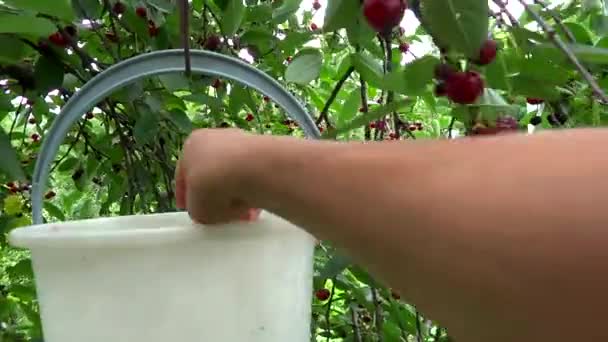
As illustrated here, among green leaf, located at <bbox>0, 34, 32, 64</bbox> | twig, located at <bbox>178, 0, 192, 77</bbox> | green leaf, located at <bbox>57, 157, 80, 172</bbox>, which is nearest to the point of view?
twig, located at <bbox>178, 0, 192, 77</bbox>

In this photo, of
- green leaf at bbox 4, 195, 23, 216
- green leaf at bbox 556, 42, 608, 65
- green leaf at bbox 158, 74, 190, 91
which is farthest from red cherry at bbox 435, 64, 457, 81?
green leaf at bbox 4, 195, 23, 216

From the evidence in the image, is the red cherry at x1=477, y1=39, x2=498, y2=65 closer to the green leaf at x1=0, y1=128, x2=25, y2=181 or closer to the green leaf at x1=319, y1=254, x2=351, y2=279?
the green leaf at x1=319, y1=254, x2=351, y2=279

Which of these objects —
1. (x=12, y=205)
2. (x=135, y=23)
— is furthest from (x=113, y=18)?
(x=12, y=205)

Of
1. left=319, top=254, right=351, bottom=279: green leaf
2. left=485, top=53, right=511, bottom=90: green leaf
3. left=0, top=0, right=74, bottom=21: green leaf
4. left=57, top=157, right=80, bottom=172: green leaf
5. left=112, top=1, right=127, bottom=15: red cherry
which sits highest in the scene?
left=112, top=1, right=127, bottom=15: red cherry

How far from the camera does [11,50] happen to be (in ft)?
3.56

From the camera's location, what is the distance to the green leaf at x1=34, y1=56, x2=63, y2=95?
1214 millimetres

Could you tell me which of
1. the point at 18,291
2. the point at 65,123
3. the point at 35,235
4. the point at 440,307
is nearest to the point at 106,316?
the point at 35,235

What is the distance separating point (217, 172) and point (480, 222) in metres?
0.18

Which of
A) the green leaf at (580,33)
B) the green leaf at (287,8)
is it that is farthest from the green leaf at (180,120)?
the green leaf at (580,33)

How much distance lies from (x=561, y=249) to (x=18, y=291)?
137cm

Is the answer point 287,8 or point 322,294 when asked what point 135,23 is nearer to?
point 287,8

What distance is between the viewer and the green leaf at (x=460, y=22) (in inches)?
29.3

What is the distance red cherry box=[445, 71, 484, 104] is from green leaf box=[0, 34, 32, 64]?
536 mm

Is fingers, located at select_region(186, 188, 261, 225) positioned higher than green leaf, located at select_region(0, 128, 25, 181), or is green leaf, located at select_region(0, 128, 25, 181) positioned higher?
green leaf, located at select_region(0, 128, 25, 181)
